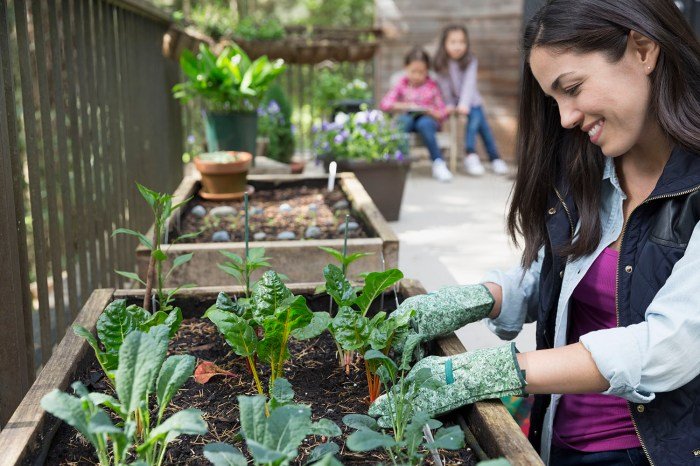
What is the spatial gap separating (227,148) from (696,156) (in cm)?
376

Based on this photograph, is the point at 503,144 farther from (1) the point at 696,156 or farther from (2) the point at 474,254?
(1) the point at 696,156

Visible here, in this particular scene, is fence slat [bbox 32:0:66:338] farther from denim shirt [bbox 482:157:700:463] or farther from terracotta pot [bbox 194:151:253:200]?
denim shirt [bbox 482:157:700:463]

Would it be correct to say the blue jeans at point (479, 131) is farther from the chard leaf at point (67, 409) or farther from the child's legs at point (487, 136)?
the chard leaf at point (67, 409)

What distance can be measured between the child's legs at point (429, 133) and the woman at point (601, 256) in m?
5.24

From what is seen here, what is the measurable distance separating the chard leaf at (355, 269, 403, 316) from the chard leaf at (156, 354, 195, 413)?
46cm

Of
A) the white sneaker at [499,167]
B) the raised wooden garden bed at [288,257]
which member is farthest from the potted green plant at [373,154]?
the white sneaker at [499,167]

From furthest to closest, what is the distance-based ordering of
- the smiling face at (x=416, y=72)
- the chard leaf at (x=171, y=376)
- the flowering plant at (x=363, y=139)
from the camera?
the smiling face at (x=416, y=72)
the flowering plant at (x=363, y=139)
the chard leaf at (x=171, y=376)

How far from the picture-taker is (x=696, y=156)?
1445 mm

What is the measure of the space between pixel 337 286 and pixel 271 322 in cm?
21

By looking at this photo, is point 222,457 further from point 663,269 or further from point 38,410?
point 663,269

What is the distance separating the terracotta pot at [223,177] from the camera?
3.63 m

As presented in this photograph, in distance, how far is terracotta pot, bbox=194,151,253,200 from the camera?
3635 mm

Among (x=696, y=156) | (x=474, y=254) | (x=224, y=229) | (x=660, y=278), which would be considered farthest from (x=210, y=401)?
(x=474, y=254)

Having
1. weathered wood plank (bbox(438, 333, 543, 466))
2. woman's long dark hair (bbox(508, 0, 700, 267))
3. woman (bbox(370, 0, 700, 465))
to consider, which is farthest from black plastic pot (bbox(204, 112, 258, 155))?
weathered wood plank (bbox(438, 333, 543, 466))
